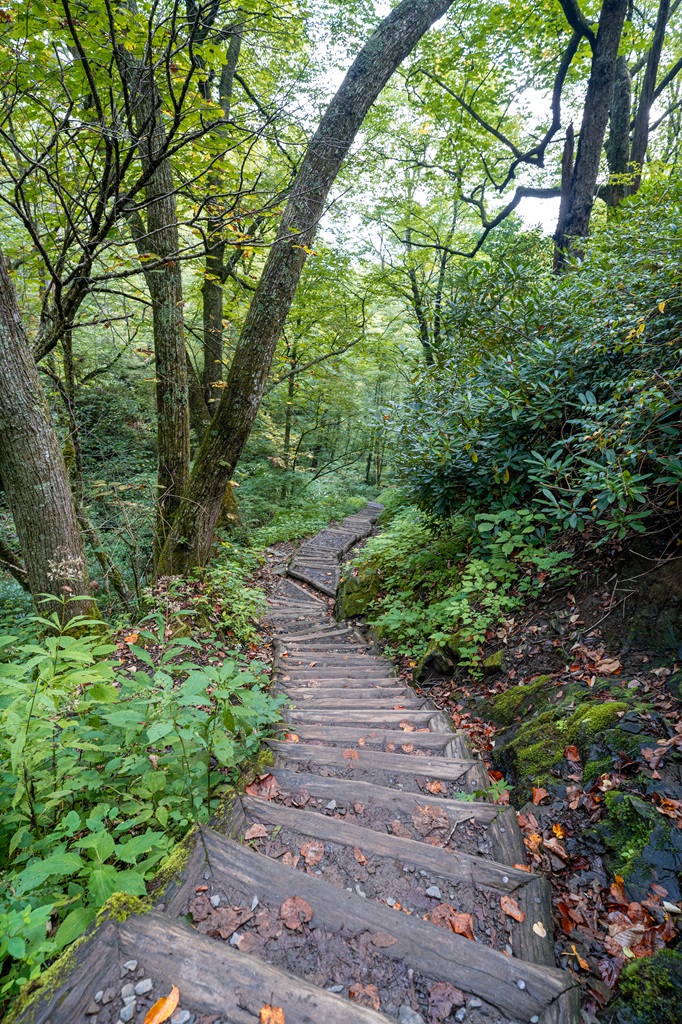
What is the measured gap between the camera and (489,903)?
1821 mm

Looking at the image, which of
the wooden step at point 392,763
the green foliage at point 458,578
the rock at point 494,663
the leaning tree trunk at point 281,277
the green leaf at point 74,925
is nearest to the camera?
the green leaf at point 74,925

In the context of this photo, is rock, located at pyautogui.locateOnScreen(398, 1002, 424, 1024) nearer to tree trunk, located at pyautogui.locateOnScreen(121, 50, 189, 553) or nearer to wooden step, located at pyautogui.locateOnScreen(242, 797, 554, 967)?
wooden step, located at pyautogui.locateOnScreen(242, 797, 554, 967)

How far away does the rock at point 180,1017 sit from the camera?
1194 mm

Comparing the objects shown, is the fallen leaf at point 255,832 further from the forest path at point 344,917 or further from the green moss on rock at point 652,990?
the green moss on rock at point 652,990

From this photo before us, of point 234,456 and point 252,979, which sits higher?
point 234,456

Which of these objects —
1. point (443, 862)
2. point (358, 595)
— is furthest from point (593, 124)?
point (443, 862)

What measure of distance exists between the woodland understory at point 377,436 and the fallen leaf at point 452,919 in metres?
0.42

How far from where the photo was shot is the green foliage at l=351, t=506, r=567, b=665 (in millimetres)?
4016

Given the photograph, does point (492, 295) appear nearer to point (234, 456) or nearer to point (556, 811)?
point (234, 456)

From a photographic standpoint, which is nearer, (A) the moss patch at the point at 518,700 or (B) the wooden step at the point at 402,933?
(B) the wooden step at the point at 402,933

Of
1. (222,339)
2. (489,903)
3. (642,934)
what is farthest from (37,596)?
(222,339)

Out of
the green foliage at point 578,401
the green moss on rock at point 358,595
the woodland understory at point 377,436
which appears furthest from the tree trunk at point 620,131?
the green moss on rock at point 358,595

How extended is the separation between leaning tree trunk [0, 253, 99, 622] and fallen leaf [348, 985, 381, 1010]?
9.06ft

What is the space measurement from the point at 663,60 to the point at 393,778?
17.6 metres
